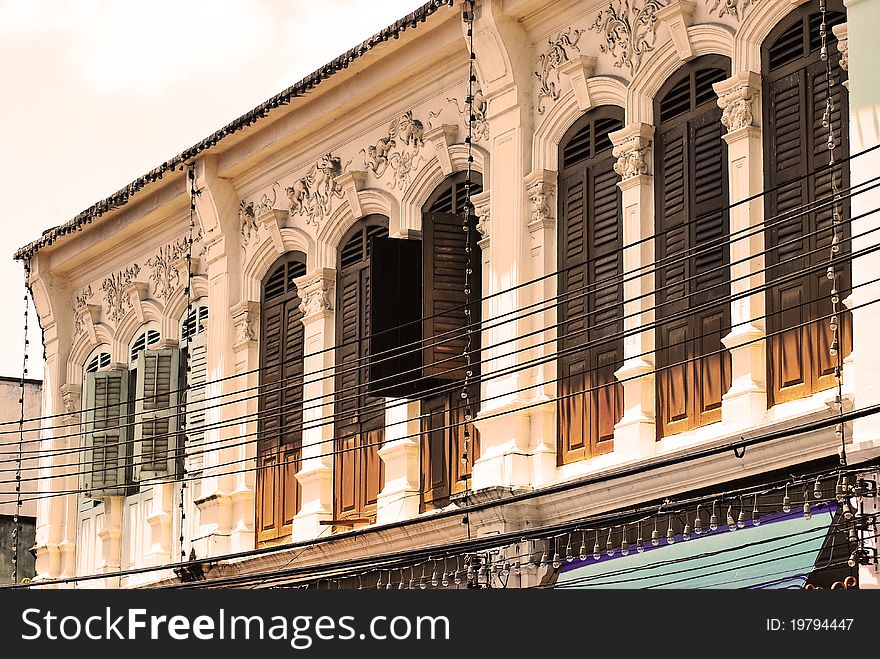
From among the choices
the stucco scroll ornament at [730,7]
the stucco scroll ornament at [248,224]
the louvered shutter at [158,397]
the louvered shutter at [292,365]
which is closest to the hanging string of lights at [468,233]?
the stucco scroll ornament at [730,7]

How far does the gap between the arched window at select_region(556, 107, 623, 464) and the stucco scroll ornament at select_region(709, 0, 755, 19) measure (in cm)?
116

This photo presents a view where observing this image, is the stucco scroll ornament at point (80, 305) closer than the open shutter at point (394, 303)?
No

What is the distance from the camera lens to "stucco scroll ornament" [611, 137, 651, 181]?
1436 centimetres

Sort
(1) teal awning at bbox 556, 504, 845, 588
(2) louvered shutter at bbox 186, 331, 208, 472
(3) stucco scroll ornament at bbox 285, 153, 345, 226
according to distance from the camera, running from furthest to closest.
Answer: (2) louvered shutter at bbox 186, 331, 208, 472, (3) stucco scroll ornament at bbox 285, 153, 345, 226, (1) teal awning at bbox 556, 504, 845, 588

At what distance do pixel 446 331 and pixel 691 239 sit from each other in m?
2.70

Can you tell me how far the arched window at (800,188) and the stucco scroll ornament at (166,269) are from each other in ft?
25.7

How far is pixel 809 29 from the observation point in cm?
1319

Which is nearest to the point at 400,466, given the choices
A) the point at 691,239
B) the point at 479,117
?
the point at 479,117

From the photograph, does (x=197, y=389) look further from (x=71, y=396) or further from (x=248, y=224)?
(x=71, y=396)

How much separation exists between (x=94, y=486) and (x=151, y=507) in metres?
1.01

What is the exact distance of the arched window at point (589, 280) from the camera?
14500 millimetres

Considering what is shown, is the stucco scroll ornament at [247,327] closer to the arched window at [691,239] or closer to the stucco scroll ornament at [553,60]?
the stucco scroll ornament at [553,60]

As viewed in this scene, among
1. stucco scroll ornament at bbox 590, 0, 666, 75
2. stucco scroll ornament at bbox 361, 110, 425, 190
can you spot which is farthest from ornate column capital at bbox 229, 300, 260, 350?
stucco scroll ornament at bbox 590, 0, 666, 75

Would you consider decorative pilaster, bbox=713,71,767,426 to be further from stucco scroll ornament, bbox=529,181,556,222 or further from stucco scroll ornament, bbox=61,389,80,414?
stucco scroll ornament, bbox=61,389,80,414
